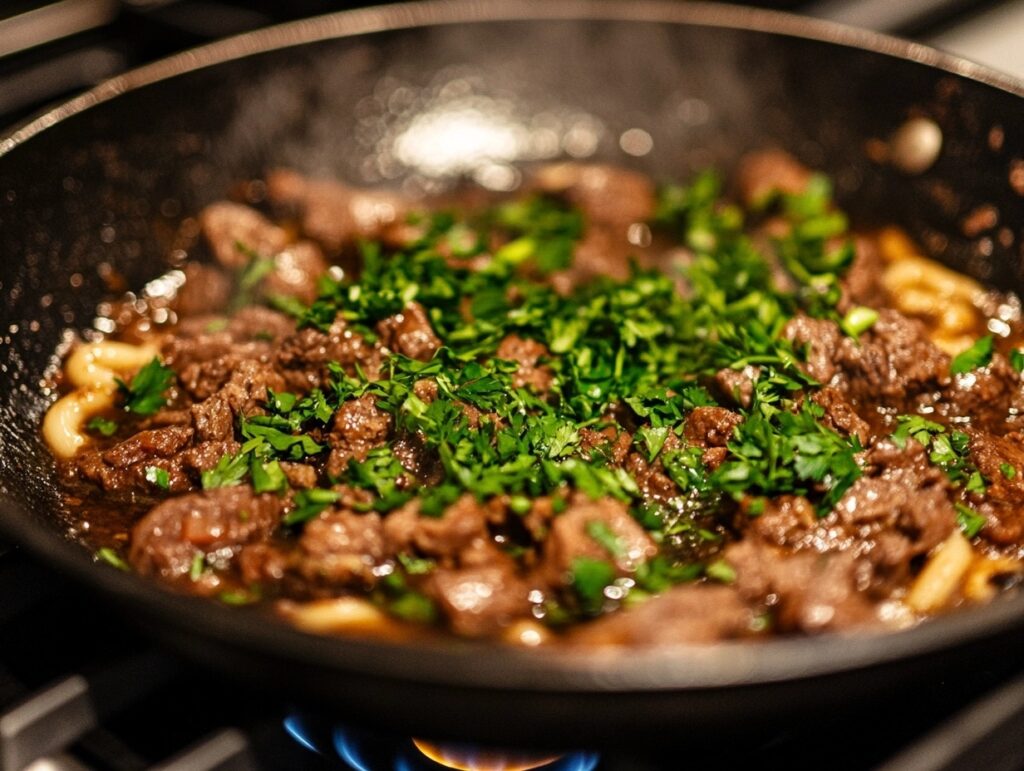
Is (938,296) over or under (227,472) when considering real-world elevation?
over

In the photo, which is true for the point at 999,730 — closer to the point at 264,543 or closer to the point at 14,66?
the point at 264,543

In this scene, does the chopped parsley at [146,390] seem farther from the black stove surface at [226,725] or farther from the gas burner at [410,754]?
the gas burner at [410,754]

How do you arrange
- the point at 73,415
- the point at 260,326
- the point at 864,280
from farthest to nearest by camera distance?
the point at 864,280, the point at 260,326, the point at 73,415

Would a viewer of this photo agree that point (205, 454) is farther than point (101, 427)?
No

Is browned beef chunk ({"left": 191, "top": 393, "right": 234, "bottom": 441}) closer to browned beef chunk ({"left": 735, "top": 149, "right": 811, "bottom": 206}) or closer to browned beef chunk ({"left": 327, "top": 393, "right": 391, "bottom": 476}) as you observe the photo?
browned beef chunk ({"left": 327, "top": 393, "right": 391, "bottom": 476})

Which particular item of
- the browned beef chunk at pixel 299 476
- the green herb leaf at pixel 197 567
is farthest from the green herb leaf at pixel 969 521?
the green herb leaf at pixel 197 567

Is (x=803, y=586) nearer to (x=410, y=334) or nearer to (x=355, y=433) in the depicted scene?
(x=355, y=433)

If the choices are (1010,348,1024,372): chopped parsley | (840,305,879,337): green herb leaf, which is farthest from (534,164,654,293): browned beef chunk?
(1010,348,1024,372): chopped parsley

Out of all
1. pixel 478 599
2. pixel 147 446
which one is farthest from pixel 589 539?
pixel 147 446
